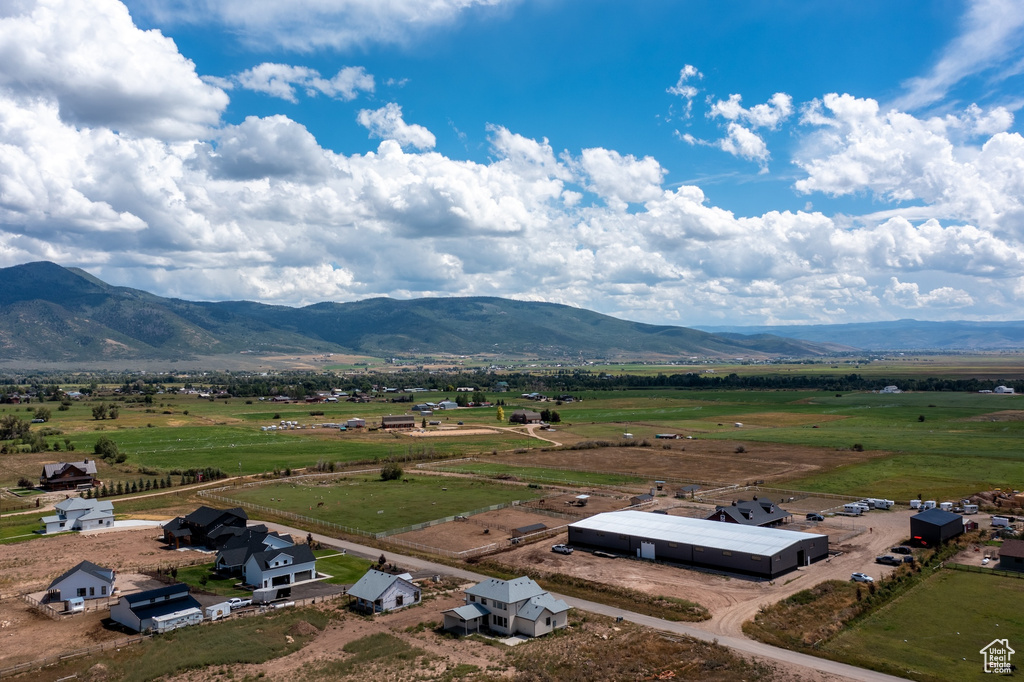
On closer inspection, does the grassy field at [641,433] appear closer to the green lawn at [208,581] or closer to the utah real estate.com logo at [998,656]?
the utah real estate.com logo at [998,656]

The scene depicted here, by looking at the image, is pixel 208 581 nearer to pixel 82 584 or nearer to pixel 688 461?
pixel 82 584

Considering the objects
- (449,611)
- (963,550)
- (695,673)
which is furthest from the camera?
(963,550)

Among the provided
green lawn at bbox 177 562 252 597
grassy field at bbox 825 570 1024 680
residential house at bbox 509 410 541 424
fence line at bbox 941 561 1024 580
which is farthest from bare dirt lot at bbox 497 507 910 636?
residential house at bbox 509 410 541 424

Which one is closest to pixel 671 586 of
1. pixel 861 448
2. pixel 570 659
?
pixel 570 659

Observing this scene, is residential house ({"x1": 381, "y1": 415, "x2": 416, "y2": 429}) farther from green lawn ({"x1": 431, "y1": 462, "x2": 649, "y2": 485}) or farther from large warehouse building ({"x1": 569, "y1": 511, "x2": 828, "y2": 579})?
large warehouse building ({"x1": 569, "y1": 511, "x2": 828, "y2": 579})

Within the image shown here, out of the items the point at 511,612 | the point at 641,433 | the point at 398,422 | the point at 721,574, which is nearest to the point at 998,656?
the point at 721,574

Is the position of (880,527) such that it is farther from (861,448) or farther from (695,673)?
(861,448)
